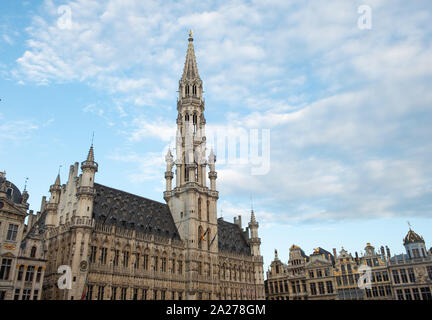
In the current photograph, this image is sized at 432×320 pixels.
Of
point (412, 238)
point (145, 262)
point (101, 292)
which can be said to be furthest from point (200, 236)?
point (412, 238)

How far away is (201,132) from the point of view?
76.9 meters

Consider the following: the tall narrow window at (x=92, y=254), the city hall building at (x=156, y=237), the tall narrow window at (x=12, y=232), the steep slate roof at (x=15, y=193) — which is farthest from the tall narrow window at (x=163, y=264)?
the tall narrow window at (x=12, y=232)

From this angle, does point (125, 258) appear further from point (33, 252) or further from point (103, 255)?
point (33, 252)

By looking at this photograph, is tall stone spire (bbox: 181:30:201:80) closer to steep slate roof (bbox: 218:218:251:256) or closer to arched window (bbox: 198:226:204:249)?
steep slate roof (bbox: 218:218:251:256)

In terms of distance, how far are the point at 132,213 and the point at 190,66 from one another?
132ft

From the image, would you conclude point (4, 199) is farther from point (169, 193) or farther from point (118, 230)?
point (169, 193)

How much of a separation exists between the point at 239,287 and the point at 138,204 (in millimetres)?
26747

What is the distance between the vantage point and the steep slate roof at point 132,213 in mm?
54375

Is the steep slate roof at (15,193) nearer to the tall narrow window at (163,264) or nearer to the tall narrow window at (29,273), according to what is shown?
the tall narrow window at (29,273)

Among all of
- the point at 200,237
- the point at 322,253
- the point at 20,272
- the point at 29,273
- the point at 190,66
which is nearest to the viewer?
the point at 20,272

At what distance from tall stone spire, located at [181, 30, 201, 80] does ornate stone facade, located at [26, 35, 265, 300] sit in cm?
29

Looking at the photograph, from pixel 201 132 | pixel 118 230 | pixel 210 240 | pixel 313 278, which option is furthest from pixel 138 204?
pixel 313 278

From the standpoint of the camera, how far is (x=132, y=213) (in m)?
58.8

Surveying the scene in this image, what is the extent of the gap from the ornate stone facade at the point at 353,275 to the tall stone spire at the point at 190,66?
45435 millimetres
